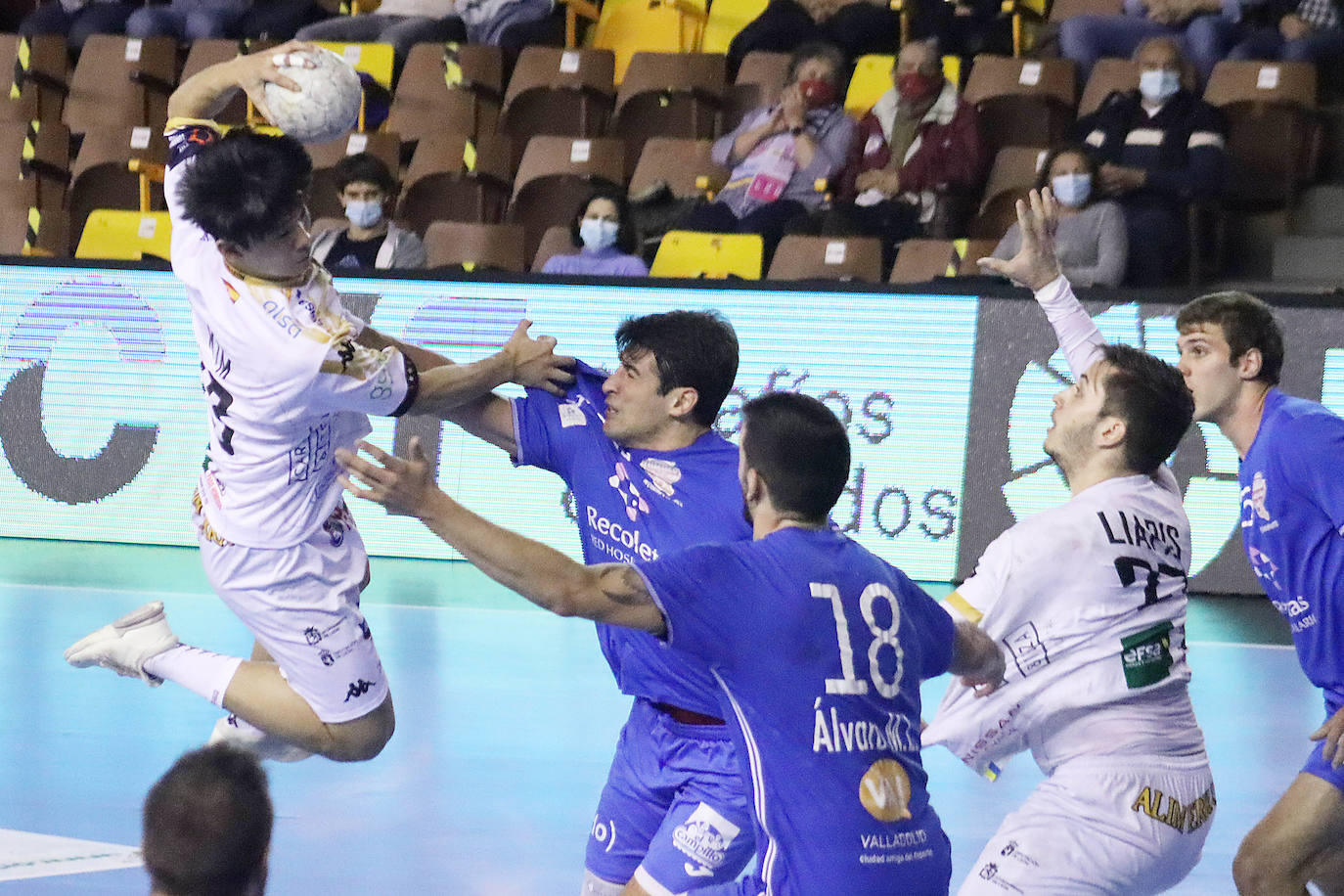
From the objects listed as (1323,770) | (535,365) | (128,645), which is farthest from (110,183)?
(1323,770)

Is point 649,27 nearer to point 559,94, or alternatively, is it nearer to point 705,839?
point 559,94

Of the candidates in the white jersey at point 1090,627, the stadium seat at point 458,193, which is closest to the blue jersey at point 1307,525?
the white jersey at point 1090,627

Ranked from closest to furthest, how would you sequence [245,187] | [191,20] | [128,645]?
[245,187] < [128,645] < [191,20]

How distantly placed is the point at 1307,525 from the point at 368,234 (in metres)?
7.62

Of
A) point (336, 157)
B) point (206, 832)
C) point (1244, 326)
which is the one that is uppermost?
point (336, 157)

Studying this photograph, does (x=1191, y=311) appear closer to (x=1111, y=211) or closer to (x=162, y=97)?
(x=1111, y=211)

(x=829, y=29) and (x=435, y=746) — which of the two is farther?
(x=829, y=29)

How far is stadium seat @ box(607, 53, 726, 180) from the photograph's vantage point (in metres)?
12.1

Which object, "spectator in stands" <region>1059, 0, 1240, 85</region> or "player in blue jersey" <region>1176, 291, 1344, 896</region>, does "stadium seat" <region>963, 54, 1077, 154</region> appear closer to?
"spectator in stands" <region>1059, 0, 1240, 85</region>

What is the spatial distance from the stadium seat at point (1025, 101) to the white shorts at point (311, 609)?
7630mm

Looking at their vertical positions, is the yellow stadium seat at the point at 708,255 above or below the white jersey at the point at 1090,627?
above

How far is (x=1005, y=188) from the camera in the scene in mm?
10602

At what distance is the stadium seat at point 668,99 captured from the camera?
12.1 meters

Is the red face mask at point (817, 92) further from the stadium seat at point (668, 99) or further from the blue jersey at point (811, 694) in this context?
the blue jersey at point (811, 694)
